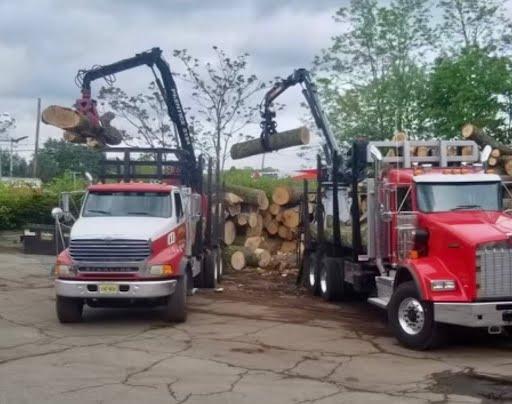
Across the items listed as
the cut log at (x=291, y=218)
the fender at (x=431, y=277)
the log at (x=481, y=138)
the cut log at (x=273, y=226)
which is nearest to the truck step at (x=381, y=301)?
the fender at (x=431, y=277)

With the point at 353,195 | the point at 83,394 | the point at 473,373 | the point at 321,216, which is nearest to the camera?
the point at 83,394

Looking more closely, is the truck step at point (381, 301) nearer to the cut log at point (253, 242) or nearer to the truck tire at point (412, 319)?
the truck tire at point (412, 319)

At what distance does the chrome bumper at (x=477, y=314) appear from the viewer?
9.89 m

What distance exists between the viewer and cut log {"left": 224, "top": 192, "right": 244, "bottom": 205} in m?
21.9

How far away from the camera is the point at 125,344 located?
11039 mm

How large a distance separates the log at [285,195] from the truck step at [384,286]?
9.88 metres

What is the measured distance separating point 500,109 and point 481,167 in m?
13.5

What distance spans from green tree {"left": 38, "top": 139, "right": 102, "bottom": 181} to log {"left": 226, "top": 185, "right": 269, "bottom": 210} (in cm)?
3907

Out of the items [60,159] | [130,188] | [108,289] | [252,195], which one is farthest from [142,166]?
[60,159]

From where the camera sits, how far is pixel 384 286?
483 inches

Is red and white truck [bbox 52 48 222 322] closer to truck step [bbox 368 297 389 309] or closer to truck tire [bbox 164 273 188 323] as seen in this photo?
truck tire [bbox 164 273 188 323]

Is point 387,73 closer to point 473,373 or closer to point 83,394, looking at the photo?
point 473,373

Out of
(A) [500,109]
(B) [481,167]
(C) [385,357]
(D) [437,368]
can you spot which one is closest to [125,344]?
(C) [385,357]

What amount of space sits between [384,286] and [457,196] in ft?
5.99
